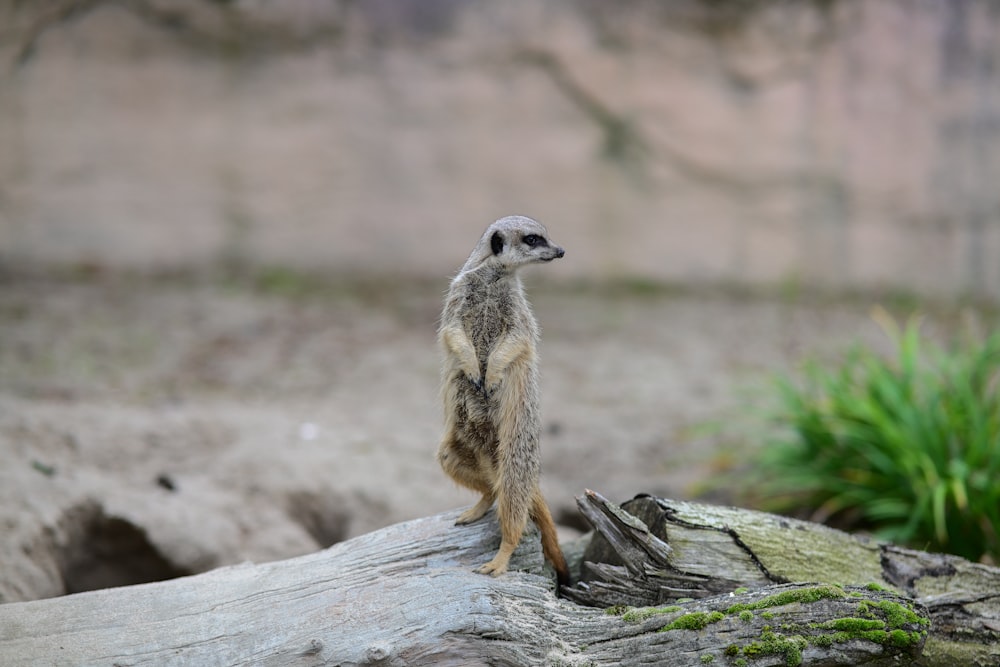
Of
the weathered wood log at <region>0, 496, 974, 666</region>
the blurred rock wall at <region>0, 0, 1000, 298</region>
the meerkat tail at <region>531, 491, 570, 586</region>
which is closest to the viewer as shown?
the weathered wood log at <region>0, 496, 974, 666</region>

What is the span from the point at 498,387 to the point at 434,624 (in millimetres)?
657

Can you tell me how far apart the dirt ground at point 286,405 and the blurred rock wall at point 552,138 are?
38cm

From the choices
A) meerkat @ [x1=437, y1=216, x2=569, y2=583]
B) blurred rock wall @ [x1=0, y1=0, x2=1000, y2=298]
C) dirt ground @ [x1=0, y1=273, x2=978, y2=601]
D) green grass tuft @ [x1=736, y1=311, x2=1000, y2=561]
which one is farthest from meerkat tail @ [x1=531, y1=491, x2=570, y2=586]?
blurred rock wall @ [x1=0, y1=0, x2=1000, y2=298]

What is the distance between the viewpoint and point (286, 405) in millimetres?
4879

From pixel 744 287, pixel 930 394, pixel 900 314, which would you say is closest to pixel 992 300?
pixel 900 314

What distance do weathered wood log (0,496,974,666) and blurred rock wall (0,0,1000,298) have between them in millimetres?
4165

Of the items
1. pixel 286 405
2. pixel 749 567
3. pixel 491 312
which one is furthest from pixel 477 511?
pixel 286 405

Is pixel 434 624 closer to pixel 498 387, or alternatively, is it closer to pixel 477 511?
pixel 477 511

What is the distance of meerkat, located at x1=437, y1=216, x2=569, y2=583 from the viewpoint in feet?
7.82


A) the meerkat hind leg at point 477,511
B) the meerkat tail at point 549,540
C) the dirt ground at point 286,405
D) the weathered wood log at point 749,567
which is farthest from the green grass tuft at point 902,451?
the meerkat hind leg at point 477,511

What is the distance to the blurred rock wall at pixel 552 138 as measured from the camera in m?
6.03

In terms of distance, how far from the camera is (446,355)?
8.46ft

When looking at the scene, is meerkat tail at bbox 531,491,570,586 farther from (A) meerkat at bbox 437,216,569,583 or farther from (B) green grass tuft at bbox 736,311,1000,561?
(B) green grass tuft at bbox 736,311,1000,561

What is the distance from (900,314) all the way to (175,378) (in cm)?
507
